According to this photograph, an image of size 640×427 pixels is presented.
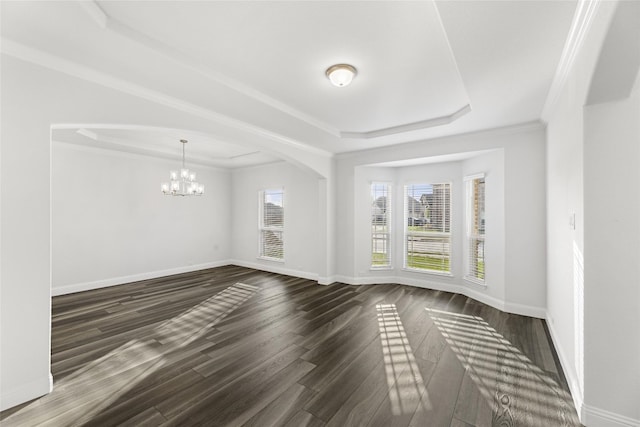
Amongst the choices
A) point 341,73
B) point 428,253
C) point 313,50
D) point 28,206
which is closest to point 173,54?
point 313,50

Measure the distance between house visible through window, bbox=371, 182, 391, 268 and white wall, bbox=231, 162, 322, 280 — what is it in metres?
1.20

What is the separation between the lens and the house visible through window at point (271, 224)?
680 centimetres

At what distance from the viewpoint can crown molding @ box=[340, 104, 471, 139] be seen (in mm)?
3527

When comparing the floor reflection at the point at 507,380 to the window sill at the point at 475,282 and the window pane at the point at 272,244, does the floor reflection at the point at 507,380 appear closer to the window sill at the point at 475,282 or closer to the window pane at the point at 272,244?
the window sill at the point at 475,282

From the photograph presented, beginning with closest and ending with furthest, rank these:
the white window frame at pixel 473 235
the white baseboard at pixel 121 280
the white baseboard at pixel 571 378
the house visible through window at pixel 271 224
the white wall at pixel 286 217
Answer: the white baseboard at pixel 571 378
the white window frame at pixel 473 235
the white baseboard at pixel 121 280
the white wall at pixel 286 217
the house visible through window at pixel 271 224

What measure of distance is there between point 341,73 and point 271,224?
5063 mm

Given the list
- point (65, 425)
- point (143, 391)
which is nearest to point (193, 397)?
point (143, 391)

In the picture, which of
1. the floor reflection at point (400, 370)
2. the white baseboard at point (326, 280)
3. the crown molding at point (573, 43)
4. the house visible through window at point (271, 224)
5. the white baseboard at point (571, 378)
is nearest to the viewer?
the crown molding at point (573, 43)

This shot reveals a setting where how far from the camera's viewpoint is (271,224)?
700 centimetres

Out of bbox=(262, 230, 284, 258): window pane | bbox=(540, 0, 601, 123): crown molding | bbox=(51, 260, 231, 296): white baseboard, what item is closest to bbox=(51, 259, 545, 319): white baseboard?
bbox=(51, 260, 231, 296): white baseboard

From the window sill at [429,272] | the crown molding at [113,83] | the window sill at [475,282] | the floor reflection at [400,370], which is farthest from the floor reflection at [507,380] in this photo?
the crown molding at [113,83]

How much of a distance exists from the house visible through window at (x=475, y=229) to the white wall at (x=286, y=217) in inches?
113

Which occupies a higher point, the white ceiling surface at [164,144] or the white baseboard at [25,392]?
the white ceiling surface at [164,144]

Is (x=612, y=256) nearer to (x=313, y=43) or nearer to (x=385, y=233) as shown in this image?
(x=313, y=43)
